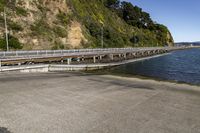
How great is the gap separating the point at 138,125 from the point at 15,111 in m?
5.20

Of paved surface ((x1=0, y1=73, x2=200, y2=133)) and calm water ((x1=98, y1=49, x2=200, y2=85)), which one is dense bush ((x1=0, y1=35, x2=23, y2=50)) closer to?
calm water ((x1=98, y1=49, x2=200, y2=85))

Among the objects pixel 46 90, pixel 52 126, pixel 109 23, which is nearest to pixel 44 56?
pixel 46 90

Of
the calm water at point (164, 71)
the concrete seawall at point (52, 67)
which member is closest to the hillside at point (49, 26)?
the concrete seawall at point (52, 67)

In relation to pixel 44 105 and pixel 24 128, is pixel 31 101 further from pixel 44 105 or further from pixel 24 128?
pixel 24 128

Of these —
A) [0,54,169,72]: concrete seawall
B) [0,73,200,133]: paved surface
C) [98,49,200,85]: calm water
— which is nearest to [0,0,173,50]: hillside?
[0,54,169,72]: concrete seawall

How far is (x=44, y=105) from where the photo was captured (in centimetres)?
1173

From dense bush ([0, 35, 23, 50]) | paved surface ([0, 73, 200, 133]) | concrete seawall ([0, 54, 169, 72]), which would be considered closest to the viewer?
paved surface ([0, 73, 200, 133])

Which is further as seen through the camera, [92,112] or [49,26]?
[49,26]

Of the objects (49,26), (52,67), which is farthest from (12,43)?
(52,67)

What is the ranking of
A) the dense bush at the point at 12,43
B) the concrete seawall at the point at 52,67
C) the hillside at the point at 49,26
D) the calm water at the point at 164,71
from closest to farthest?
the concrete seawall at the point at 52,67 → the calm water at the point at 164,71 → the dense bush at the point at 12,43 → the hillside at the point at 49,26

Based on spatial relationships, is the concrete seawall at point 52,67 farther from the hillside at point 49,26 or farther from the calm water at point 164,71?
the hillside at point 49,26

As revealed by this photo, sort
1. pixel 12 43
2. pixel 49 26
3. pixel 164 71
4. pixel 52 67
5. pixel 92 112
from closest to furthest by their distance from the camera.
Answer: pixel 92 112 → pixel 52 67 → pixel 164 71 → pixel 12 43 → pixel 49 26

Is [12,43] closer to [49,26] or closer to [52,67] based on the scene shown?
[49,26]

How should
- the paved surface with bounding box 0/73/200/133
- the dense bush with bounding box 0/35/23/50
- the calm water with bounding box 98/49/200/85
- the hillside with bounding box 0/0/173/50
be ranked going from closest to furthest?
the paved surface with bounding box 0/73/200/133 → the calm water with bounding box 98/49/200/85 → the dense bush with bounding box 0/35/23/50 → the hillside with bounding box 0/0/173/50
